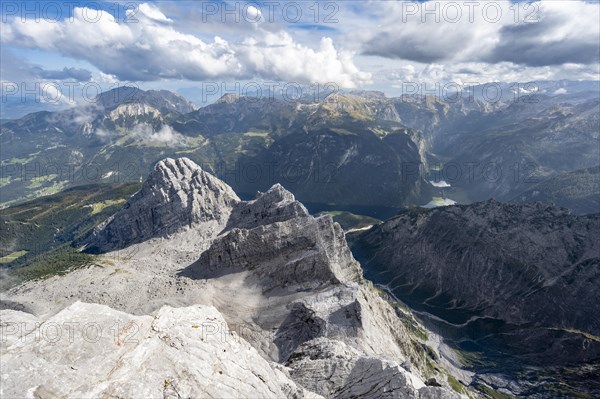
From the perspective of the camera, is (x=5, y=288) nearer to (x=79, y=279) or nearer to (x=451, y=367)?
(x=79, y=279)

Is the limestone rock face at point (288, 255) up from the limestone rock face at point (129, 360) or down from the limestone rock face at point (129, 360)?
down

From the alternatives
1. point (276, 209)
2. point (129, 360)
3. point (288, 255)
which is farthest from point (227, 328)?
point (276, 209)

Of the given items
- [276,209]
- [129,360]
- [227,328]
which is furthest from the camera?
[276,209]

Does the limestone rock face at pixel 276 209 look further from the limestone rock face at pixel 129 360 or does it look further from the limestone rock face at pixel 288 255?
the limestone rock face at pixel 129 360

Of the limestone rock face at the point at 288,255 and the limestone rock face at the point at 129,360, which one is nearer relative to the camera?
the limestone rock face at the point at 129,360

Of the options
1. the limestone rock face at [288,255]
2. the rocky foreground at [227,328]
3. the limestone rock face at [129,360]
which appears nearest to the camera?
the limestone rock face at [129,360]

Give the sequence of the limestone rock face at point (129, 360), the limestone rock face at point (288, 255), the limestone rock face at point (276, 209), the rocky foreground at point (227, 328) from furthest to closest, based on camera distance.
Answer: the limestone rock face at point (276, 209), the limestone rock face at point (288, 255), the rocky foreground at point (227, 328), the limestone rock face at point (129, 360)

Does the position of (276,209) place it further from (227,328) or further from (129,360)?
(129,360)

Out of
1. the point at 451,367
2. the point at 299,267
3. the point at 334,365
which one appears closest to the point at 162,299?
the point at 299,267

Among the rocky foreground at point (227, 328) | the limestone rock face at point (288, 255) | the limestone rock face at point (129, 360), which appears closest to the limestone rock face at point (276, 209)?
the rocky foreground at point (227, 328)
